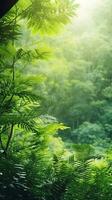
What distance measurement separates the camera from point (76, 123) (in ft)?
80.0

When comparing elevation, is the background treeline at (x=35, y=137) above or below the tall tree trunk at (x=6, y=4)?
below

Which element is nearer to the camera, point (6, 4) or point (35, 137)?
point (6, 4)

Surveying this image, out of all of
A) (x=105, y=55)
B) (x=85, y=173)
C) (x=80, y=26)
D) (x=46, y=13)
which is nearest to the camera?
(x=85, y=173)

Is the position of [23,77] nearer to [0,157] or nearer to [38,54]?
[38,54]

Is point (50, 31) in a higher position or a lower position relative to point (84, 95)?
higher

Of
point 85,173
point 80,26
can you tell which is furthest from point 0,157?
point 80,26

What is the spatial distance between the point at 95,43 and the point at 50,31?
22625mm

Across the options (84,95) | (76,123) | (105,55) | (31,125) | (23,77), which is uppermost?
(23,77)

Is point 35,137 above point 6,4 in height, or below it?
below

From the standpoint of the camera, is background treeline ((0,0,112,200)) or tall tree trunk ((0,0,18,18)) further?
background treeline ((0,0,112,200))

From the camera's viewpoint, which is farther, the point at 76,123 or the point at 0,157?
the point at 76,123

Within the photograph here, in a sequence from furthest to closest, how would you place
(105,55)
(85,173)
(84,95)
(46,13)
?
(105,55), (84,95), (46,13), (85,173)

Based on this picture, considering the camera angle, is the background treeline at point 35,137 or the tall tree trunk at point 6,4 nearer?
the tall tree trunk at point 6,4

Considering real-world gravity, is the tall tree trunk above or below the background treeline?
above
